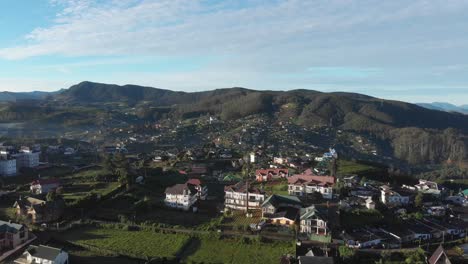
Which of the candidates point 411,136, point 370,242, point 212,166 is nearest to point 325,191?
point 370,242

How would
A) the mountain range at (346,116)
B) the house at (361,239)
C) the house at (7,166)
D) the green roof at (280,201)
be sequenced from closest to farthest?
the house at (361,239), the green roof at (280,201), the house at (7,166), the mountain range at (346,116)

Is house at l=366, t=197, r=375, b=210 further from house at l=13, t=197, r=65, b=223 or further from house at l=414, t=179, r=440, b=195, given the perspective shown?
house at l=13, t=197, r=65, b=223

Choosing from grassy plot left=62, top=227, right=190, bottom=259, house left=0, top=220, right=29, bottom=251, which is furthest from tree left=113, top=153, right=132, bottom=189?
house left=0, top=220, right=29, bottom=251

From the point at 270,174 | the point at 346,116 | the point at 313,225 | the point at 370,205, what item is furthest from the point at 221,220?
the point at 346,116

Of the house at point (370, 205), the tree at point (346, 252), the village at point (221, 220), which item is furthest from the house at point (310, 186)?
the tree at point (346, 252)

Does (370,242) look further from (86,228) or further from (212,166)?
(212,166)

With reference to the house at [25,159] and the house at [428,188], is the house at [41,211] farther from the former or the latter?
the house at [428,188]

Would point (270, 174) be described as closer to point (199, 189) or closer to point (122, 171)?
point (199, 189)
